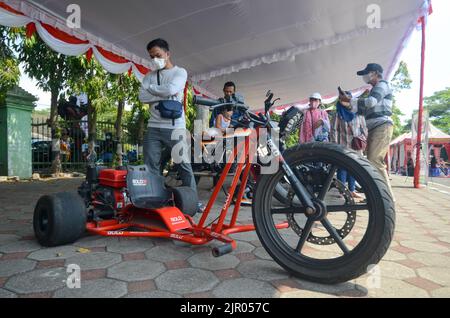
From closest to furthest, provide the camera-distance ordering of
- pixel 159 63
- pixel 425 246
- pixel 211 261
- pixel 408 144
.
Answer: pixel 211 261, pixel 425 246, pixel 159 63, pixel 408 144

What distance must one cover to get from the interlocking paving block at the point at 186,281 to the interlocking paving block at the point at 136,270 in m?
0.08

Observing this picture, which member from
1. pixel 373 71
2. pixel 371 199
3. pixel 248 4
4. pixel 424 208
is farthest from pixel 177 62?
pixel 371 199

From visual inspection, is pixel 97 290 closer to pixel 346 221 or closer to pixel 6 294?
pixel 6 294

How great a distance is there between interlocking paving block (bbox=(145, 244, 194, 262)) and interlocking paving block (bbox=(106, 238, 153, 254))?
92 millimetres

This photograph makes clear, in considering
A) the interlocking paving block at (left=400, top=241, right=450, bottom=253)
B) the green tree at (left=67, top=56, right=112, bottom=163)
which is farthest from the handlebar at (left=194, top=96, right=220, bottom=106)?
the green tree at (left=67, top=56, right=112, bottom=163)

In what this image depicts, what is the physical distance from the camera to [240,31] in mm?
5441

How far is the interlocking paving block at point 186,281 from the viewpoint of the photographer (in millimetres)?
1792

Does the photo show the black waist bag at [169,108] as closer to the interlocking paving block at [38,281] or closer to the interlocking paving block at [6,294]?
the interlocking paving block at [38,281]

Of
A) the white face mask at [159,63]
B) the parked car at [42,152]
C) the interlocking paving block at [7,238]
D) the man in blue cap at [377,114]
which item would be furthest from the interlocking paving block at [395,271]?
the parked car at [42,152]

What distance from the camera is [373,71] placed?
14.1ft

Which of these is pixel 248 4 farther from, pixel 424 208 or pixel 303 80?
pixel 303 80

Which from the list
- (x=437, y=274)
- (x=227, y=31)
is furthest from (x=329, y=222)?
(x=227, y=31)

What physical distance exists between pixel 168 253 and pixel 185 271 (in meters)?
0.38

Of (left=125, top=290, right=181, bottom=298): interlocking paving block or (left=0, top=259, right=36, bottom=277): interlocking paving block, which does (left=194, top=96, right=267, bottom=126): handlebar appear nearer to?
(left=125, top=290, right=181, bottom=298): interlocking paving block
